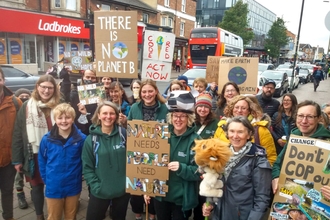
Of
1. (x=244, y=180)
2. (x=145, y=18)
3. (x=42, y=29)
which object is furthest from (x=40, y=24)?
(x=244, y=180)

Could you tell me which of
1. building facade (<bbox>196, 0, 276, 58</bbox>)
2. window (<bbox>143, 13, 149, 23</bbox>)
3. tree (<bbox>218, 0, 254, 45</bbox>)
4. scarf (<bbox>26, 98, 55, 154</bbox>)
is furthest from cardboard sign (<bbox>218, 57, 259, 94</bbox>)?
building facade (<bbox>196, 0, 276, 58</bbox>)

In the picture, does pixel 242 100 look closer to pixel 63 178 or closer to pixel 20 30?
pixel 63 178

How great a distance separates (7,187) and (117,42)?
2.45 metres

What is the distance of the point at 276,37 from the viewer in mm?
49781

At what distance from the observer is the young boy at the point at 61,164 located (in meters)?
2.84

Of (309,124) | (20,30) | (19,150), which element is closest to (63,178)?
(19,150)

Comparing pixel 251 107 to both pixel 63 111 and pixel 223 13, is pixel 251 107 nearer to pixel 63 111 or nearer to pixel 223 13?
pixel 63 111

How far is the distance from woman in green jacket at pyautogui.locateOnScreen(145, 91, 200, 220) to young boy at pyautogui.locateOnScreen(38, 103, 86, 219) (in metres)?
0.91

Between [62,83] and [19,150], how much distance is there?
1.86m

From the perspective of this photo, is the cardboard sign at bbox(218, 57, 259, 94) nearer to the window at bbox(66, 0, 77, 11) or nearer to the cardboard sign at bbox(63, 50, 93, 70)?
the cardboard sign at bbox(63, 50, 93, 70)

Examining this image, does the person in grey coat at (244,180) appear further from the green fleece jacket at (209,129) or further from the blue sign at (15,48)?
the blue sign at (15,48)

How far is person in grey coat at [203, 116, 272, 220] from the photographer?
225cm

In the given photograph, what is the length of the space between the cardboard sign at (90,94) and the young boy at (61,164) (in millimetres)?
1283

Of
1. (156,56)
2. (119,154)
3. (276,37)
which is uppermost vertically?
(276,37)
